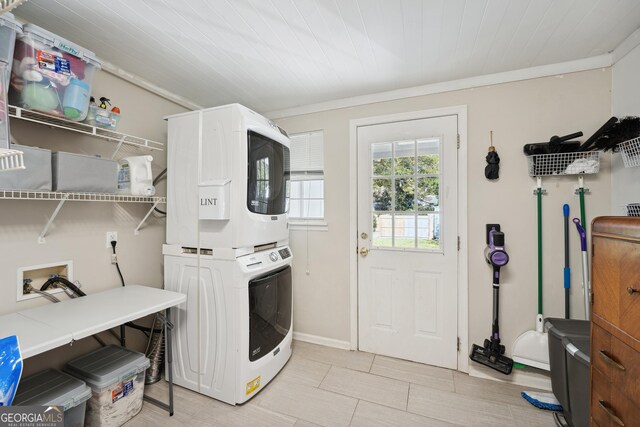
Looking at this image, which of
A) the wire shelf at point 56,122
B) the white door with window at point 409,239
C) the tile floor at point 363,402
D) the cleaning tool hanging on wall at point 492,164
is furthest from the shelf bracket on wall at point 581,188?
the wire shelf at point 56,122

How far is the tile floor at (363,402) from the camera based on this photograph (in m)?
1.65

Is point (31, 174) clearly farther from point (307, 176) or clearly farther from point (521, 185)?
point (521, 185)

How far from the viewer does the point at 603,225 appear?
3.53 feet

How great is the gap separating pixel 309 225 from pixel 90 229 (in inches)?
66.0

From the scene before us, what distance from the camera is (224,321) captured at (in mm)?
1765

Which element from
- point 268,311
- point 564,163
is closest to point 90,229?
point 268,311

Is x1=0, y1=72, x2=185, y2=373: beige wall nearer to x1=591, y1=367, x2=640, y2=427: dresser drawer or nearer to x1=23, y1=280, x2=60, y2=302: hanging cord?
x1=23, y1=280, x2=60, y2=302: hanging cord

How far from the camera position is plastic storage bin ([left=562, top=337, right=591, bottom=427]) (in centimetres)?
134

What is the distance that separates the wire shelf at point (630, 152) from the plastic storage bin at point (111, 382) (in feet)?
10.2

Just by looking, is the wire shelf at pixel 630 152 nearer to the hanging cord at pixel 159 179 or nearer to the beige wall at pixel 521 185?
the beige wall at pixel 521 185

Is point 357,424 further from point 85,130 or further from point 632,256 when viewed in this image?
point 85,130

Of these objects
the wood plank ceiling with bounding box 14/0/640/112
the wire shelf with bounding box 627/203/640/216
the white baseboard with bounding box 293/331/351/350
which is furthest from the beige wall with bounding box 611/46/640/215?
the white baseboard with bounding box 293/331/351/350

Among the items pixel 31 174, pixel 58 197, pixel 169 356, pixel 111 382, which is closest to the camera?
pixel 31 174

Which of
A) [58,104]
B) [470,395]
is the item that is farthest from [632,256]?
[58,104]
